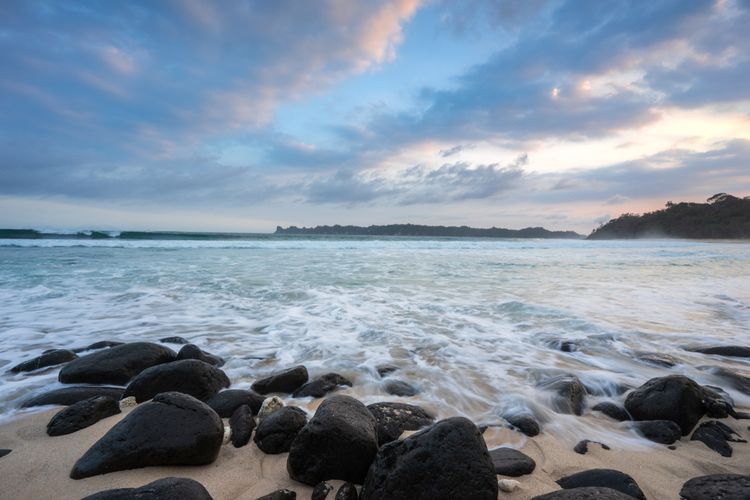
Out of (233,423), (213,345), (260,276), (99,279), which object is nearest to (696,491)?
(233,423)

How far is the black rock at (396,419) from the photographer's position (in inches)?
98.3

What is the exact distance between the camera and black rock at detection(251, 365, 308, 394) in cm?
334

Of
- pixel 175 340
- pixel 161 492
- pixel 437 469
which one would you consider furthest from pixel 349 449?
pixel 175 340

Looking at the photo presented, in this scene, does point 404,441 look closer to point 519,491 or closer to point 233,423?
point 519,491

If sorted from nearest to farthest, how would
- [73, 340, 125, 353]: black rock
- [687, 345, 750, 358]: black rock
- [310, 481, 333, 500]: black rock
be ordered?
[310, 481, 333, 500]: black rock
[687, 345, 750, 358]: black rock
[73, 340, 125, 353]: black rock

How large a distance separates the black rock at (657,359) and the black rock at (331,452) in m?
3.50

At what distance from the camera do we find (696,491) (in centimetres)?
187

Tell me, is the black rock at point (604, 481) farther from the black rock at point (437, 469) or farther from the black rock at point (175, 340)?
the black rock at point (175, 340)

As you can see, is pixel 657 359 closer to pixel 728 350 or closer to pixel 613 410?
pixel 728 350

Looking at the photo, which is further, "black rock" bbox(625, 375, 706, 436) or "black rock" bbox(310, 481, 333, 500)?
"black rock" bbox(625, 375, 706, 436)

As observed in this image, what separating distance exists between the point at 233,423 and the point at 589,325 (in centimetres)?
505

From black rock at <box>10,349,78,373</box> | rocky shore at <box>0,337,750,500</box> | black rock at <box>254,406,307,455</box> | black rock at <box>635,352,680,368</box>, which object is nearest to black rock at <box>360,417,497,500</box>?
rocky shore at <box>0,337,750,500</box>

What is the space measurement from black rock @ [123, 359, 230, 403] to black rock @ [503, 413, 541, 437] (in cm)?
246

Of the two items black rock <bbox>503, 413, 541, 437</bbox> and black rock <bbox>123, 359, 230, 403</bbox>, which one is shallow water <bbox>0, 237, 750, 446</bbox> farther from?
black rock <bbox>123, 359, 230, 403</bbox>
